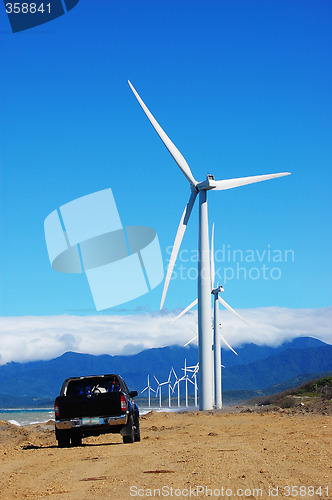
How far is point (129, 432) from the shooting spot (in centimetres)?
2294

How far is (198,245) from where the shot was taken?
45.4 meters

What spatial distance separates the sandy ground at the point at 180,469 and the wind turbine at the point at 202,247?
19347 millimetres

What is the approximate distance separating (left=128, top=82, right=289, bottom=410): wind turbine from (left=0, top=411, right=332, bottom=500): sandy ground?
762 inches

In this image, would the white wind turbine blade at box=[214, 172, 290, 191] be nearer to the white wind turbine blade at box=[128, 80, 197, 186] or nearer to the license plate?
the white wind turbine blade at box=[128, 80, 197, 186]

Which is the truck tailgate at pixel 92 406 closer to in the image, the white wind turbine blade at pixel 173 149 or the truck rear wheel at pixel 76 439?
the truck rear wheel at pixel 76 439

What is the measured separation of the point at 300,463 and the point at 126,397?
9.41m

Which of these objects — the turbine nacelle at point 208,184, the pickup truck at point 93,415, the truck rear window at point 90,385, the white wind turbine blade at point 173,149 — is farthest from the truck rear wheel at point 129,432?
the white wind turbine blade at point 173,149

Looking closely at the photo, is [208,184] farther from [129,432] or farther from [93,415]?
[93,415]

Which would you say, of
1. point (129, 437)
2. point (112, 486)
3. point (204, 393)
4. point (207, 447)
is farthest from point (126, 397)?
point (204, 393)

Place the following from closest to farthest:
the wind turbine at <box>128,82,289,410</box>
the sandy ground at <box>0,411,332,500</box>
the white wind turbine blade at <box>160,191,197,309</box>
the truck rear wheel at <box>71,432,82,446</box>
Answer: the sandy ground at <box>0,411,332,500</box>, the truck rear wheel at <box>71,432,82,446</box>, the white wind turbine blade at <box>160,191,197,309</box>, the wind turbine at <box>128,82,289,410</box>

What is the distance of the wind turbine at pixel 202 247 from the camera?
43.7 meters

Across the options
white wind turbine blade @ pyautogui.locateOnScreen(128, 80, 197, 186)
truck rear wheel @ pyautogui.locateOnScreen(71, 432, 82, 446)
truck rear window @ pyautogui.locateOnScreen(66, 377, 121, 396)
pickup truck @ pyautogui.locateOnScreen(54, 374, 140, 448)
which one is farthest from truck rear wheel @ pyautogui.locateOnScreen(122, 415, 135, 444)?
white wind turbine blade @ pyautogui.locateOnScreen(128, 80, 197, 186)

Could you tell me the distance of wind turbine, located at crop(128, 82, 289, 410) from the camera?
1720 inches

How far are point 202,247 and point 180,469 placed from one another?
1218 inches
